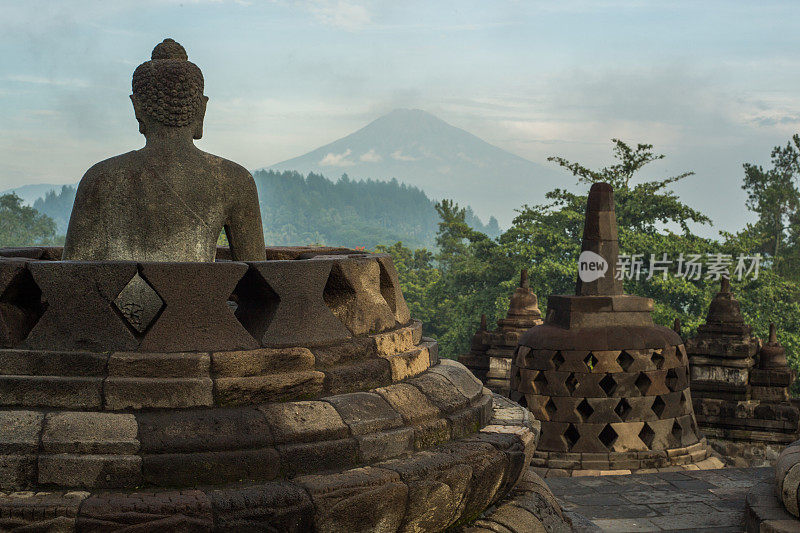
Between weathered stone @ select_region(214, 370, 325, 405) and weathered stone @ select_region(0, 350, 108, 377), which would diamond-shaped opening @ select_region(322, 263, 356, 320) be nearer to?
weathered stone @ select_region(214, 370, 325, 405)

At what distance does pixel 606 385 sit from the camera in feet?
32.9

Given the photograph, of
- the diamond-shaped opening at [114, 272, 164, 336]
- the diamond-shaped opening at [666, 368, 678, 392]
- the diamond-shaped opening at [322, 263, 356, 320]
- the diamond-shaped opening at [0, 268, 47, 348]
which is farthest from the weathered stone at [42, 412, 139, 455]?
the diamond-shaped opening at [666, 368, 678, 392]

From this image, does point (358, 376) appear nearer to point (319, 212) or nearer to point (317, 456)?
point (317, 456)

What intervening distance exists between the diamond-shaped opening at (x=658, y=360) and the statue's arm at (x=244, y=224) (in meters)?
7.00

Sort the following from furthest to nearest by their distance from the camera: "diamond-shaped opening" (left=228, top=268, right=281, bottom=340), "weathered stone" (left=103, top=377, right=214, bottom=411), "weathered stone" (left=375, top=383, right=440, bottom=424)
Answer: "weathered stone" (left=375, top=383, right=440, bottom=424), "diamond-shaped opening" (left=228, top=268, right=281, bottom=340), "weathered stone" (left=103, top=377, right=214, bottom=411)

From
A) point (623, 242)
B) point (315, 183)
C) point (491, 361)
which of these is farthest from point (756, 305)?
point (315, 183)

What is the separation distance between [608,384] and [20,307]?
7.65 m

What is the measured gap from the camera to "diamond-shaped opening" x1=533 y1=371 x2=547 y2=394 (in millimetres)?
10258

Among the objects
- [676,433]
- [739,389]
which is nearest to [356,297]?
[676,433]

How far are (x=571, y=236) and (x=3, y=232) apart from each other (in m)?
45.2

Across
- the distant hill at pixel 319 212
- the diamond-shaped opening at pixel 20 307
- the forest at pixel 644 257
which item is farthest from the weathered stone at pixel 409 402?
the distant hill at pixel 319 212

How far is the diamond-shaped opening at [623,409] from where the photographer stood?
10.0 meters

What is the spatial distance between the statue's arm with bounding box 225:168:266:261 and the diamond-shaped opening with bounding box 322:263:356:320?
1.60 feet

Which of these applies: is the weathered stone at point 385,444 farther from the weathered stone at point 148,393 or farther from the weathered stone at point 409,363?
the weathered stone at point 148,393
